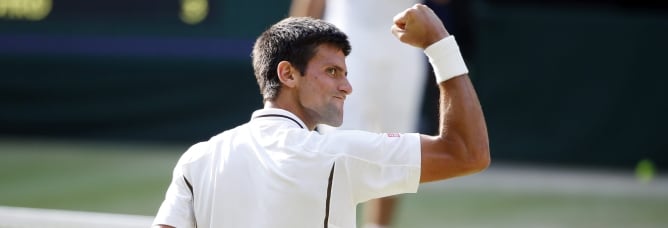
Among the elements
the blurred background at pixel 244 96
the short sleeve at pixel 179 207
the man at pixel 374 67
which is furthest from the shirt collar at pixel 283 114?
the blurred background at pixel 244 96

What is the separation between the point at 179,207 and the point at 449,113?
25.1 inches

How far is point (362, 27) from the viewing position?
4969 millimetres

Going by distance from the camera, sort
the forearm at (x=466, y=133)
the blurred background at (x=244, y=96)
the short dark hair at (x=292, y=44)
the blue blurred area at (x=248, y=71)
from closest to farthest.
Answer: the forearm at (x=466, y=133) → the short dark hair at (x=292, y=44) → the blurred background at (x=244, y=96) → the blue blurred area at (x=248, y=71)

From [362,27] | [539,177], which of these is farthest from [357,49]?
[539,177]

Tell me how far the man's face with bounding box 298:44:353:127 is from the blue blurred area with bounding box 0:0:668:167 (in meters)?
4.76

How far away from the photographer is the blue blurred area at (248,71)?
7.83 m

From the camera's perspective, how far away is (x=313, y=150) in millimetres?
2766

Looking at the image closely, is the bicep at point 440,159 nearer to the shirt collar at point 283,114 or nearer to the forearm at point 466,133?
the forearm at point 466,133

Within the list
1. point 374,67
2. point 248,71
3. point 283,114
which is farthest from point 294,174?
point 248,71

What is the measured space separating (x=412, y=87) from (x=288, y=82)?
7.38 ft

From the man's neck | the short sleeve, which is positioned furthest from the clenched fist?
the short sleeve

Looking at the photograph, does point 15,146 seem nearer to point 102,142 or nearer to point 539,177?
point 102,142

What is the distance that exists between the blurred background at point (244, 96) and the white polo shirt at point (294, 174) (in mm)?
3798

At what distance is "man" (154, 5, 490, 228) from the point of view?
2756mm
